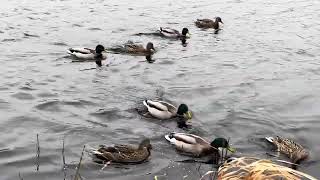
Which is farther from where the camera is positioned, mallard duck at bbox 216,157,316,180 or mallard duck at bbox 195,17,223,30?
mallard duck at bbox 195,17,223,30

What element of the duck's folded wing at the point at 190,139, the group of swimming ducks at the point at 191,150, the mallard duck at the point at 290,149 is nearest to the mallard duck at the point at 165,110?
the group of swimming ducks at the point at 191,150

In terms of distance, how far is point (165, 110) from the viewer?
1313 centimetres

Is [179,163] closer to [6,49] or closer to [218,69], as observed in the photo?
[218,69]

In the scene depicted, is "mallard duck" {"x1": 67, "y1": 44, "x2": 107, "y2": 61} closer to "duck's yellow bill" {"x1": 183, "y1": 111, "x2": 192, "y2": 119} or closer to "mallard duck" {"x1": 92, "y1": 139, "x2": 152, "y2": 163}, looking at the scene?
"duck's yellow bill" {"x1": 183, "y1": 111, "x2": 192, "y2": 119}

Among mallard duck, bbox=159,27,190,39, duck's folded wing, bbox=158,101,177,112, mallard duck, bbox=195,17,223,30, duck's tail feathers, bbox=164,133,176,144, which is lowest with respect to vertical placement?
duck's tail feathers, bbox=164,133,176,144

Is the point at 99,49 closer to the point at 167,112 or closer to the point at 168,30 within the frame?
the point at 168,30

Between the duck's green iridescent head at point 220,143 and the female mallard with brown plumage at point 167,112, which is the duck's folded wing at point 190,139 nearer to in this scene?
the duck's green iridescent head at point 220,143

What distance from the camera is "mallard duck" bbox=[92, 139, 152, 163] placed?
410 inches

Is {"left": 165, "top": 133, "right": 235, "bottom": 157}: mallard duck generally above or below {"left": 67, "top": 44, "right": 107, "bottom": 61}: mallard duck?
below

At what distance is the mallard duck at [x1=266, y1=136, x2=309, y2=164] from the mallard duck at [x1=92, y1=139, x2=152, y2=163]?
295 cm

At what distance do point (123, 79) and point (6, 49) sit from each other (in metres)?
5.33

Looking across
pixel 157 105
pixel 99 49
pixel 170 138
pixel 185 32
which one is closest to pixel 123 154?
pixel 170 138

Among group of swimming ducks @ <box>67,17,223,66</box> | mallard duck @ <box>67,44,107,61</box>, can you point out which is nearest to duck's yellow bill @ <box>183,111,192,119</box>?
group of swimming ducks @ <box>67,17,223,66</box>

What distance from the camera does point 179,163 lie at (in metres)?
10.6
